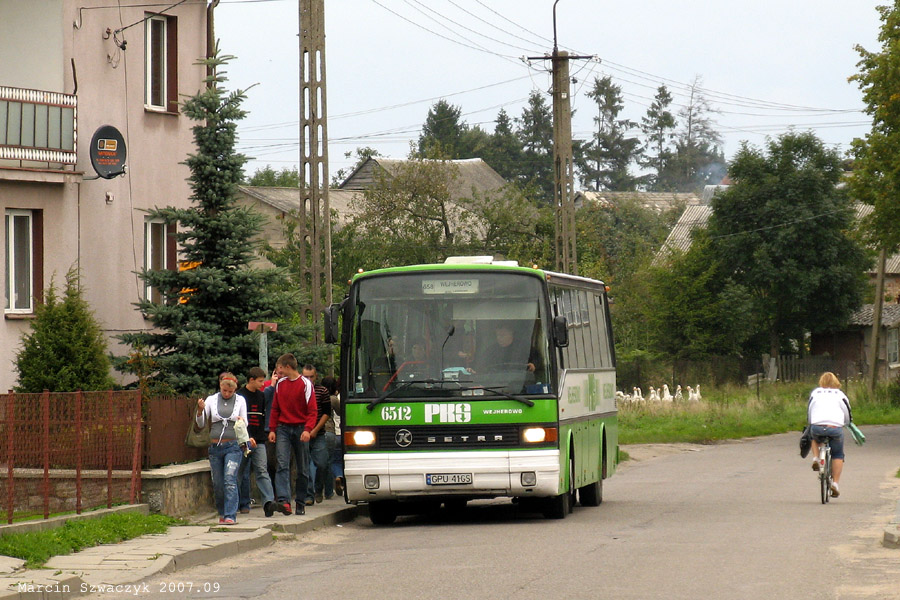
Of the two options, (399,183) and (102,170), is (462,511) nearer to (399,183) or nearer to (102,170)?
(102,170)

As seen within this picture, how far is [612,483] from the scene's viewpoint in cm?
2472

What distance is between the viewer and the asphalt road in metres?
10.5

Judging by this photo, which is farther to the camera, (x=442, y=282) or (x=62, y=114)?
(x=62, y=114)

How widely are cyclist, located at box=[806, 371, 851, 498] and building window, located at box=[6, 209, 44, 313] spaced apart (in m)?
11.9

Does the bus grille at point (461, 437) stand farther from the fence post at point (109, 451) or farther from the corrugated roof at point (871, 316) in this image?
the corrugated roof at point (871, 316)

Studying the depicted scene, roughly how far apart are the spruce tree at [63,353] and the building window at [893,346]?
55.4 m

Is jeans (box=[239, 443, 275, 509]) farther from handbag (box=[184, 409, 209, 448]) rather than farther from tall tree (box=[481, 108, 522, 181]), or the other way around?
tall tree (box=[481, 108, 522, 181])

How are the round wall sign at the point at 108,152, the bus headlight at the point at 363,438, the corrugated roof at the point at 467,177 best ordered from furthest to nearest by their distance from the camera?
the corrugated roof at the point at 467,177 → the round wall sign at the point at 108,152 → the bus headlight at the point at 363,438

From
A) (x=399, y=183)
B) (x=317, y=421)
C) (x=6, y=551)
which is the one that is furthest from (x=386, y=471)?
(x=399, y=183)

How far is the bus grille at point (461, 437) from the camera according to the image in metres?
15.9

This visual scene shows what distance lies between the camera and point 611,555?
41.6 ft

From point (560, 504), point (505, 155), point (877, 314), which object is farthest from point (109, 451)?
point (505, 155)

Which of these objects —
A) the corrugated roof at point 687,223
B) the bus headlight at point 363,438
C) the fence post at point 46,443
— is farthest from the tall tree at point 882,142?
the corrugated roof at point 687,223

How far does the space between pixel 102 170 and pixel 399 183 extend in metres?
30.6
